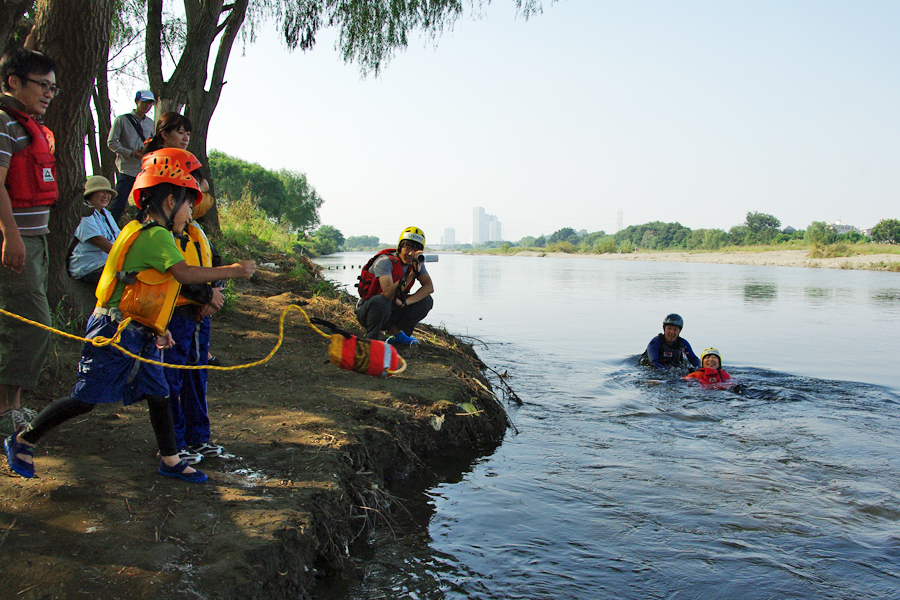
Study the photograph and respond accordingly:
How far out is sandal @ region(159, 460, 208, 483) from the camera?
3.40 m

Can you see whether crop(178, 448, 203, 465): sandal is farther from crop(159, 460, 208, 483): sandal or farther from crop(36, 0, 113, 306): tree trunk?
crop(36, 0, 113, 306): tree trunk

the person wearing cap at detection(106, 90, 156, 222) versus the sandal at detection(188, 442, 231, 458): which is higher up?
the person wearing cap at detection(106, 90, 156, 222)

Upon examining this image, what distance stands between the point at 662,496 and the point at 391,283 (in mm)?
3616

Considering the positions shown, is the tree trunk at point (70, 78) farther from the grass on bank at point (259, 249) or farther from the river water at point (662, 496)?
the river water at point (662, 496)

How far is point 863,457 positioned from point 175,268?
6.24 m

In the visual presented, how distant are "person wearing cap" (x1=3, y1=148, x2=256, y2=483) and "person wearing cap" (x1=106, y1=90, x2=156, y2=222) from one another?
12.4ft

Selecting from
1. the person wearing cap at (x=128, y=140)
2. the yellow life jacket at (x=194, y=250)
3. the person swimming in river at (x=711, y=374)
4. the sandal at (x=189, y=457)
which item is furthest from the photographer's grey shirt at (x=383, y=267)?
the person swimming in river at (x=711, y=374)

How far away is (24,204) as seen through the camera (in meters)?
3.79

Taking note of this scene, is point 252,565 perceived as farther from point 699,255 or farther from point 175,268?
point 699,255

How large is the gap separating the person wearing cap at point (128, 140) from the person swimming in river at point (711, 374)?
7.74 m

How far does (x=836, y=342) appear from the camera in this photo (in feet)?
44.1

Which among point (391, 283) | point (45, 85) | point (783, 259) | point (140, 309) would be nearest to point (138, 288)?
point (140, 309)

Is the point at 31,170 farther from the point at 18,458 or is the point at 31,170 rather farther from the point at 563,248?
the point at 563,248

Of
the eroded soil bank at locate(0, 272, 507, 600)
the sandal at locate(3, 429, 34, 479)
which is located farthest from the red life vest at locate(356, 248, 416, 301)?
the sandal at locate(3, 429, 34, 479)
